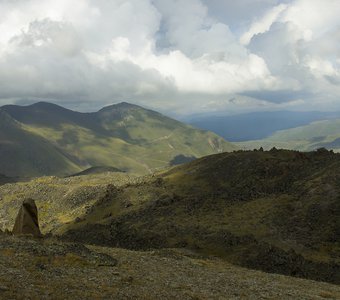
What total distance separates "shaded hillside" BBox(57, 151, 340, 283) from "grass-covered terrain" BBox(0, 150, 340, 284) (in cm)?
19

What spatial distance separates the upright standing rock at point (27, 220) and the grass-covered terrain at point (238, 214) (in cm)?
2101

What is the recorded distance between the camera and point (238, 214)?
294ft

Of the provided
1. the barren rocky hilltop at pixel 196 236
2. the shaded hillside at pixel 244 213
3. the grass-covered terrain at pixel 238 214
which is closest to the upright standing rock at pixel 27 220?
the barren rocky hilltop at pixel 196 236

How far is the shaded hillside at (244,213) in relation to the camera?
6700 cm

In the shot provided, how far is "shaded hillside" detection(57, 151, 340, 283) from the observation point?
2638 inches

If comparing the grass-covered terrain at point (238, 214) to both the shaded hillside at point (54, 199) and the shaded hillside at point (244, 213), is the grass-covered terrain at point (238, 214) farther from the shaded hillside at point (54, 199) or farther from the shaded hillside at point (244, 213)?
the shaded hillside at point (54, 199)

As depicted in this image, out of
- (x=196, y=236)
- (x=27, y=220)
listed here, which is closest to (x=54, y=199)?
(x=196, y=236)

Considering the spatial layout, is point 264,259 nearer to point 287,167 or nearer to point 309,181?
point 309,181

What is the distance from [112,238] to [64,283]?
2100 inches

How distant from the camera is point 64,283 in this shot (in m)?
31.3

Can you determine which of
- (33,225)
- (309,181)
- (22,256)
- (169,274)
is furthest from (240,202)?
(22,256)

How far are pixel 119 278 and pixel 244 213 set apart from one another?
Result: 192 ft

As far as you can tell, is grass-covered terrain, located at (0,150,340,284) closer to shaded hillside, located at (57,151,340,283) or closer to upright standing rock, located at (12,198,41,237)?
shaded hillside, located at (57,151,340,283)

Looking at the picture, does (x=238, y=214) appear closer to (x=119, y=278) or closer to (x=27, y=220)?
(x=27, y=220)
